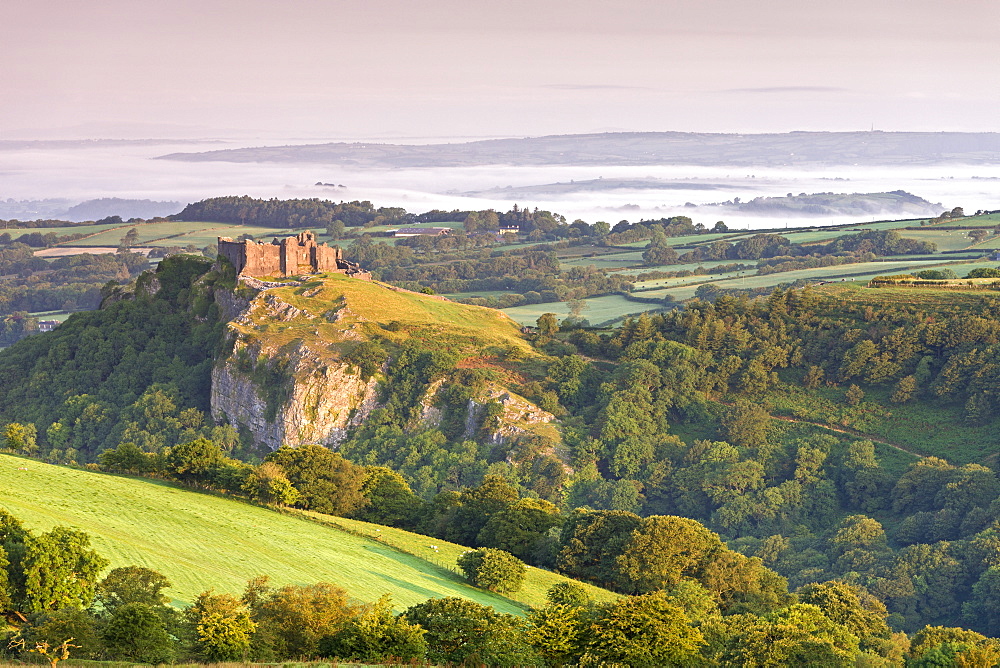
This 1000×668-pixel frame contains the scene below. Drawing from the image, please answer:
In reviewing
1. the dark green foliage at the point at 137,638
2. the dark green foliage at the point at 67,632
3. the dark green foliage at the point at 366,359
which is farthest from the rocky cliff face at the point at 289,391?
the dark green foliage at the point at 137,638

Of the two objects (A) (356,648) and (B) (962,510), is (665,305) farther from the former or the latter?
(A) (356,648)

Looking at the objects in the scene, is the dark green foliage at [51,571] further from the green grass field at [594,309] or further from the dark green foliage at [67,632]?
the green grass field at [594,309]

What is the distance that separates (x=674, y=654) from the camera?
1471 inches

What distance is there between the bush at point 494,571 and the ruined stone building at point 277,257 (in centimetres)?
5581

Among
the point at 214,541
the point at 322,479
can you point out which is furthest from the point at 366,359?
the point at 214,541

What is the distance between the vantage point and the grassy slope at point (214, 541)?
150 ft

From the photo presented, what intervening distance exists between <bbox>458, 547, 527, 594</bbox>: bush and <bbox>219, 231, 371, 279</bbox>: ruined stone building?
55.8 metres

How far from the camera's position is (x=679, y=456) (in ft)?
294

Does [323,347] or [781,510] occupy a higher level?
[323,347]

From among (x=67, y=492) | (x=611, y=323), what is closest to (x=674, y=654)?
(x=67, y=492)

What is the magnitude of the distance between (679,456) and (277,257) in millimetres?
40139

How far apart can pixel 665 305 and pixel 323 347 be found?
60461 mm

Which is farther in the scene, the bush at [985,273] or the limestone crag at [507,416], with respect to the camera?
the bush at [985,273]

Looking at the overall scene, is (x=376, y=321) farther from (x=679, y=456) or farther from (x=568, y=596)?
(x=568, y=596)
